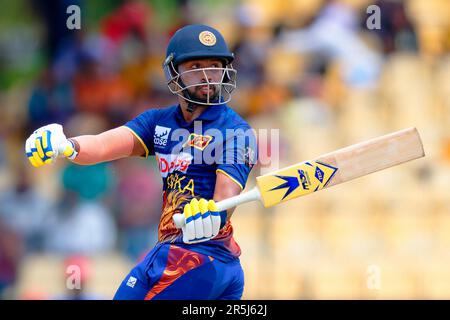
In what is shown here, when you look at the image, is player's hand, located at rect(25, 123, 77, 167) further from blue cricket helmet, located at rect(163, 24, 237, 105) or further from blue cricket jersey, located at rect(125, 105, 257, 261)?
blue cricket helmet, located at rect(163, 24, 237, 105)

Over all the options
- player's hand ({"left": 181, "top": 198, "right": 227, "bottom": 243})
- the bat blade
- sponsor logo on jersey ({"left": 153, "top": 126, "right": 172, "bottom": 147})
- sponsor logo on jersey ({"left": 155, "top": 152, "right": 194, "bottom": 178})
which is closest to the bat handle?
player's hand ({"left": 181, "top": 198, "right": 227, "bottom": 243})

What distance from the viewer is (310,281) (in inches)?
337

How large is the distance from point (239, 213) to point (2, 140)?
2506 millimetres

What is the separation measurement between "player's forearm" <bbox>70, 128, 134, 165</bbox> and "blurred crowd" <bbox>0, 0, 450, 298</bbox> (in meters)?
3.68

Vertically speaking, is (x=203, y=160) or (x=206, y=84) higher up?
(x=206, y=84)

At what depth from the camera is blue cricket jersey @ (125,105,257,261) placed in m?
4.73

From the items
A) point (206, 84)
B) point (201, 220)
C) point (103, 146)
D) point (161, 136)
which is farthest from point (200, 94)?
point (201, 220)

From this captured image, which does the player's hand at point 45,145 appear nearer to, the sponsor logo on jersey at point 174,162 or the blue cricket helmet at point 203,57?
the sponsor logo on jersey at point 174,162

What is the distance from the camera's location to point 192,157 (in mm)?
4789

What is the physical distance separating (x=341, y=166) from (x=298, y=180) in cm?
19

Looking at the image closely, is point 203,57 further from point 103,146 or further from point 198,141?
point 103,146

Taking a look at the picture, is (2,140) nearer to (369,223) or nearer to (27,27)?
(27,27)
